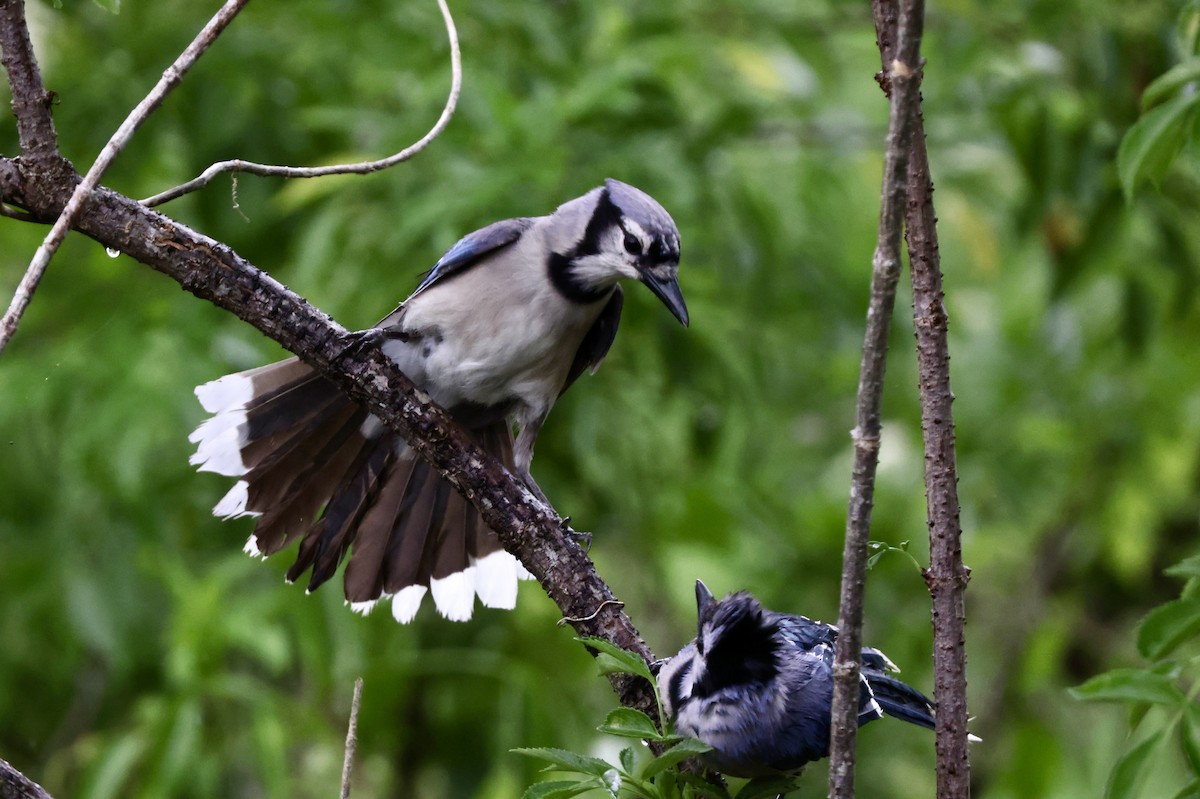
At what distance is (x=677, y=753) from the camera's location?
179cm

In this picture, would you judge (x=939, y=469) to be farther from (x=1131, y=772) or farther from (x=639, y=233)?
(x=639, y=233)

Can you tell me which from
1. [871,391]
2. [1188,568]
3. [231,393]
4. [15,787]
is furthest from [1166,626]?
[231,393]

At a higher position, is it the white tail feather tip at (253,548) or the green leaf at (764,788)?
the white tail feather tip at (253,548)

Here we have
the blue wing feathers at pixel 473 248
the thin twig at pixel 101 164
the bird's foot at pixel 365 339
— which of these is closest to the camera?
the thin twig at pixel 101 164

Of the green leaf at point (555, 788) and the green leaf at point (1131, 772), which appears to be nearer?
the green leaf at point (1131, 772)

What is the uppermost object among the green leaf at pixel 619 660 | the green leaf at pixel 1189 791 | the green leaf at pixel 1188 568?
the green leaf at pixel 1188 568

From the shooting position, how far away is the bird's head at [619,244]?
3346 mm

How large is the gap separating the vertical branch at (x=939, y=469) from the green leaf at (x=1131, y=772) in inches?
7.9

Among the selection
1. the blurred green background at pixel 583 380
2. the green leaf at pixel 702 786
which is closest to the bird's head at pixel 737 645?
the green leaf at pixel 702 786

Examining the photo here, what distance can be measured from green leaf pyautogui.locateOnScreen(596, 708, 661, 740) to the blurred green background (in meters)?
2.45

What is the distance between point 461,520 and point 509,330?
0.55m

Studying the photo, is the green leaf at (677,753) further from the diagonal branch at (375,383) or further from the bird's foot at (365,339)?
the bird's foot at (365,339)

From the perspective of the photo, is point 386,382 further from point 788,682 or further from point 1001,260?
point 1001,260

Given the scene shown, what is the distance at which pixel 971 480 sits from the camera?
633 centimetres
